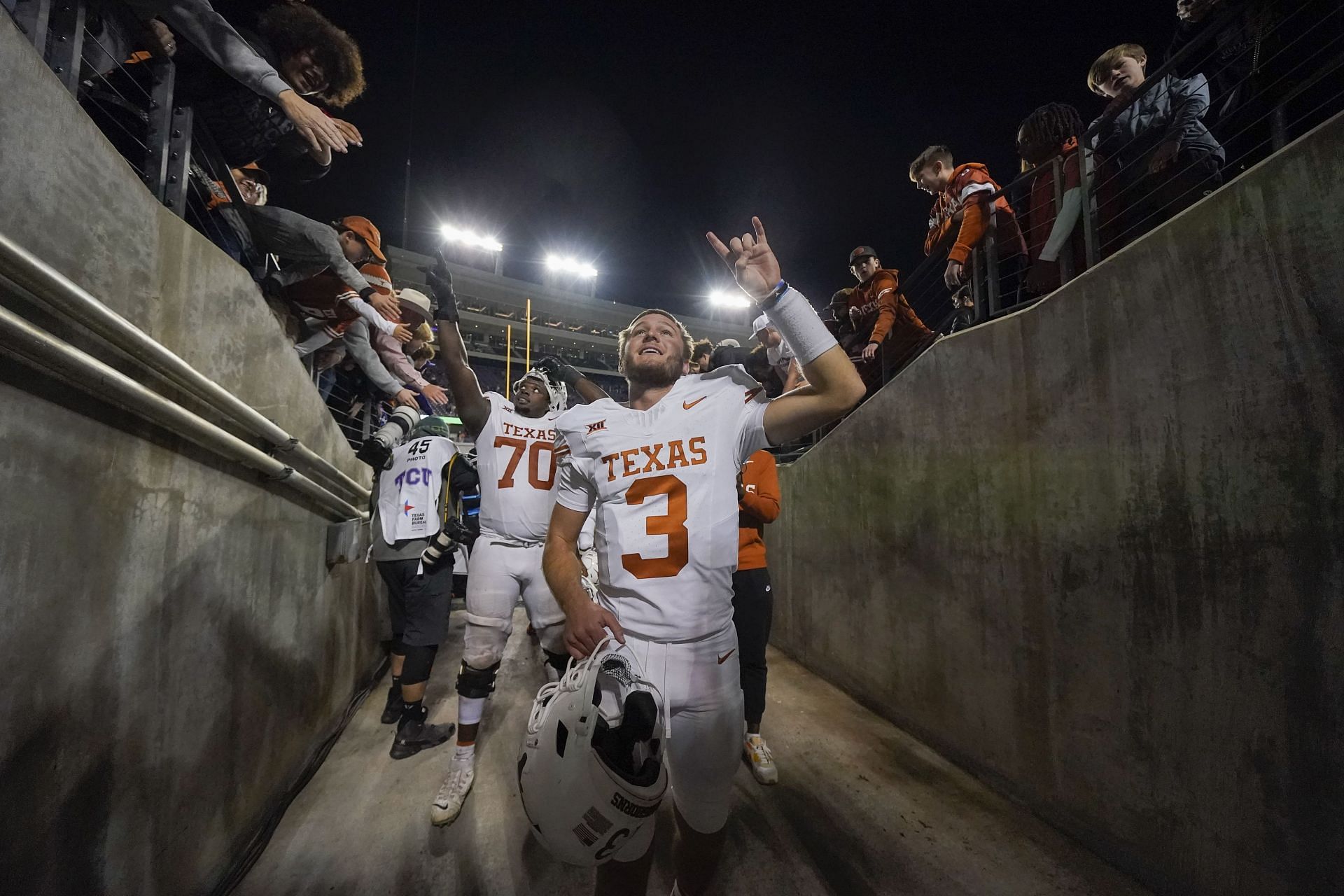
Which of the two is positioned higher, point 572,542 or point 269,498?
point 269,498

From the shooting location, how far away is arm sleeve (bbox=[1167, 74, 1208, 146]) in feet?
8.23

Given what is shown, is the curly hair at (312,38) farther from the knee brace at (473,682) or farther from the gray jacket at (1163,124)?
Result: the gray jacket at (1163,124)

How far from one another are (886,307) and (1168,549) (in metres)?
3.33

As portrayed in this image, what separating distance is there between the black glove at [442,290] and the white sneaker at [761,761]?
136 inches

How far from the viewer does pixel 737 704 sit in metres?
1.73

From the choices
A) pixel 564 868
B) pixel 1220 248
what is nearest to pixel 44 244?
pixel 564 868

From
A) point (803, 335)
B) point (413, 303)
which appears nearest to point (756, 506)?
point (803, 335)

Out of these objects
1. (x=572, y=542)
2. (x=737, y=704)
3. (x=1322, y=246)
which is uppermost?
(x=1322, y=246)

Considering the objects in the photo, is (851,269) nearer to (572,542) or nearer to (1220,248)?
(1220,248)

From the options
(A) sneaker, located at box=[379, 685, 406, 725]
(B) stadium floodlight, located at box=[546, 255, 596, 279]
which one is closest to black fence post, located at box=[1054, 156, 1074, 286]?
(A) sneaker, located at box=[379, 685, 406, 725]

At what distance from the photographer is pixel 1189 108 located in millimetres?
2539

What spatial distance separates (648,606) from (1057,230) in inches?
137

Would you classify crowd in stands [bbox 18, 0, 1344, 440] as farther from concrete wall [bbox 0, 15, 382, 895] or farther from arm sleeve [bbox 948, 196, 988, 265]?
concrete wall [bbox 0, 15, 382, 895]

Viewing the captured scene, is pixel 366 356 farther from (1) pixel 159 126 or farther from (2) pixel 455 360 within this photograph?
(1) pixel 159 126
